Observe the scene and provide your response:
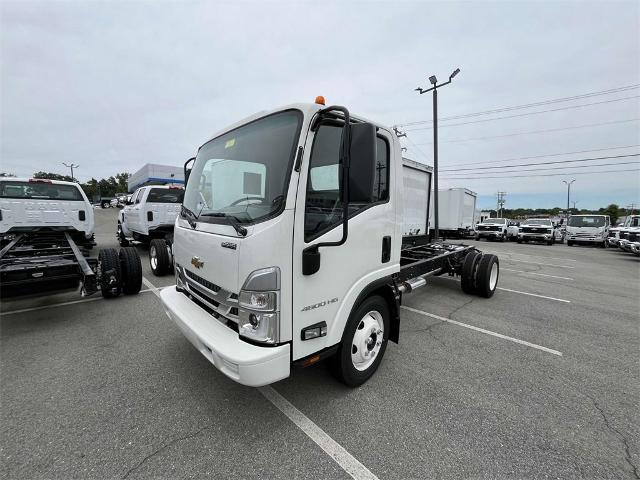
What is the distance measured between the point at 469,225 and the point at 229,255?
60.4 ft

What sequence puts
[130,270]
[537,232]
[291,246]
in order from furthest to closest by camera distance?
[537,232] < [130,270] < [291,246]

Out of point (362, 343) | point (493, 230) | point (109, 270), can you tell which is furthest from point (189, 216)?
point (493, 230)

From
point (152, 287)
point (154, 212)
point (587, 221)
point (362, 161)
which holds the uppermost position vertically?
point (362, 161)

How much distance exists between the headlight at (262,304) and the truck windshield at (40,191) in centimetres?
716

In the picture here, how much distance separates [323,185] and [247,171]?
699 mm

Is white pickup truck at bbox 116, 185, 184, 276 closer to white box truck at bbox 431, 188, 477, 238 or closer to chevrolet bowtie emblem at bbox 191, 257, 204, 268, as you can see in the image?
chevrolet bowtie emblem at bbox 191, 257, 204, 268

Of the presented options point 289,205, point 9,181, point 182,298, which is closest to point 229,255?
point 289,205

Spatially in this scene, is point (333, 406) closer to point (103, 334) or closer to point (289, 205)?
point (289, 205)

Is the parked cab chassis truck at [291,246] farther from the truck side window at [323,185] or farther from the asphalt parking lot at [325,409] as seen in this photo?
the asphalt parking lot at [325,409]

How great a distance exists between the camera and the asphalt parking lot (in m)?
1.97

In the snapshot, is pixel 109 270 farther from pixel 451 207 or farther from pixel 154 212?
pixel 451 207

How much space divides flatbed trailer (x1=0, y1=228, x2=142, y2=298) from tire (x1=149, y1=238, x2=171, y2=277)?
1363mm

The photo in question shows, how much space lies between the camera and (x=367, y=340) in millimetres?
2848

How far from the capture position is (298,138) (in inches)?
82.8
